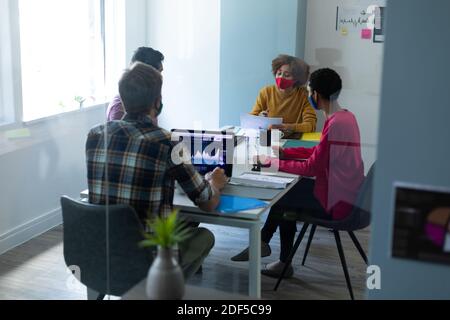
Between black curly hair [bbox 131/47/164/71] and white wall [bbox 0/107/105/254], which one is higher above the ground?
black curly hair [bbox 131/47/164/71]

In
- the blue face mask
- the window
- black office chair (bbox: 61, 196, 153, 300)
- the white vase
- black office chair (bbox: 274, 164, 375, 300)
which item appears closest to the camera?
the white vase

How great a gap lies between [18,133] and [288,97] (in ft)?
5.34

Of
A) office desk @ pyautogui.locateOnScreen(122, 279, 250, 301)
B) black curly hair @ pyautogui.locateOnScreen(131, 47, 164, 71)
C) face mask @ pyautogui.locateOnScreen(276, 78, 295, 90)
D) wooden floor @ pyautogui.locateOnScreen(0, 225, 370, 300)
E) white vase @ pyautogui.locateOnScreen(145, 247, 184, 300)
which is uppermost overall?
black curly hair @ pyautogui.locateOnScreen(131, 47, 164, 71)

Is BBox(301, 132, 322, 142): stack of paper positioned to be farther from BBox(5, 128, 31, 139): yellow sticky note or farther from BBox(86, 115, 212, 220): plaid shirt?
BBox(5, 128, 31, 139): yellow sticky note

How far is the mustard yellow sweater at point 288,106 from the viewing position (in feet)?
10.1

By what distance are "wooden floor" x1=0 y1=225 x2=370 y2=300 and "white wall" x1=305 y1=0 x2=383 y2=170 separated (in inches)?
16.3

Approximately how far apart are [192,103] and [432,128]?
1.67 meters

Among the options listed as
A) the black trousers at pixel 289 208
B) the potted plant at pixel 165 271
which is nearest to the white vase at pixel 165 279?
the potted plant at pixel 165 271

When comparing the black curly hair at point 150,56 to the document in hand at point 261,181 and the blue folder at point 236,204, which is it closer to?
the document in hand at point 261,181

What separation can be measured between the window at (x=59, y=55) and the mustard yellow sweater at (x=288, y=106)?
3.09ft

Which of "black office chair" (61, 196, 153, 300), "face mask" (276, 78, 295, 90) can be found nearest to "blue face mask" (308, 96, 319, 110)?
"face mask" (276, 78, 295, 90)

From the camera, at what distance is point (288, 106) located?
3.22 meters

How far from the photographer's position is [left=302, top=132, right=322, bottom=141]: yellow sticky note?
2.89m
